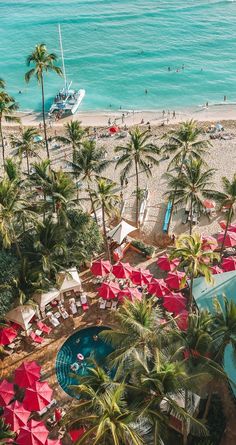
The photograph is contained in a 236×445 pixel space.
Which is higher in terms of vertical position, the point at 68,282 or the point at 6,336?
the point at 68,282

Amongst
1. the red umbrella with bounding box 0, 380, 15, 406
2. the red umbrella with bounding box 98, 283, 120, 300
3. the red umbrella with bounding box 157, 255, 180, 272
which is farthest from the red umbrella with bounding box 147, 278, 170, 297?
the red umbrella with bounding box 0, 380, 15, 406

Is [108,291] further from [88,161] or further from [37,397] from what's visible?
[88,161]

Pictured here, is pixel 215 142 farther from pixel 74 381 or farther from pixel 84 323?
pixel 74 381

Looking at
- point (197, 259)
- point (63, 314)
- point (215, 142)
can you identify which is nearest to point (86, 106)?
point (215, 142)

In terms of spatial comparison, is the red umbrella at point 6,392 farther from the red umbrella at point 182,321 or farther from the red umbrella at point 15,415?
the red umbrella at point 182,321

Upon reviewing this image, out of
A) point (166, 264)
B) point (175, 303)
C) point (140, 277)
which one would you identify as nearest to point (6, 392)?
point (175, 303)

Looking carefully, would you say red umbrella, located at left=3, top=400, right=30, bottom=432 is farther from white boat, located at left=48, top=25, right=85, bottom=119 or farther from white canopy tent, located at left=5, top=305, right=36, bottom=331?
white boat, located at left=48, top=25, right=85, bottom=119

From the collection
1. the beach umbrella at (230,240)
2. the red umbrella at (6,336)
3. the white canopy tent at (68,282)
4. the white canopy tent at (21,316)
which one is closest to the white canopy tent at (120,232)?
the white canopy tent at (68,282)
